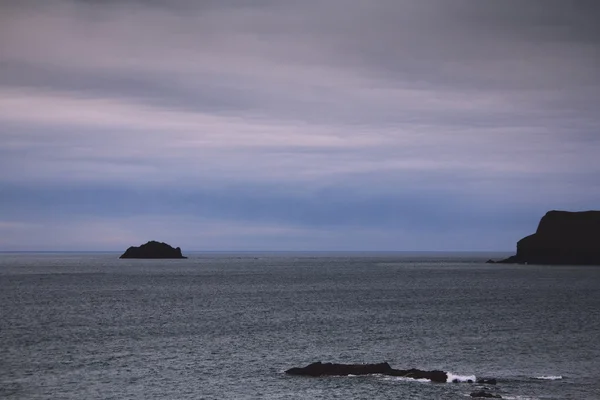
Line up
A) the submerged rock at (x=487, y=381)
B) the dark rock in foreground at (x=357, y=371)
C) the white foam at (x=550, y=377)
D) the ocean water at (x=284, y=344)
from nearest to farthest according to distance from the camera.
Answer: the ocean water at (x=284, y=344) < the submerged rock at (x=487, y=381) < the white foam at (x=550, y=377) < the dark rock in foreground at (x=357, y=371)

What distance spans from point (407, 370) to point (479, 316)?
48886 mm

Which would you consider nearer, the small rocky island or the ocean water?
the ocean water

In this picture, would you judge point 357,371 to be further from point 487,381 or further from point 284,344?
point 284,344

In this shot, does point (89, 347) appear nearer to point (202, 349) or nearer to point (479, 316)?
point (202, 349)

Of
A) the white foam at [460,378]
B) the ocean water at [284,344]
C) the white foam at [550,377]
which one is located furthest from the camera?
the white foam at [550,377]

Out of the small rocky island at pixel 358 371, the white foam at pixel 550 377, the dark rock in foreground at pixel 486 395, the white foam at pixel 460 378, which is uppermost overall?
the small rocky island at pixel 358 371

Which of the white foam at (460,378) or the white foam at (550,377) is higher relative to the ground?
the white foam at (460,378)

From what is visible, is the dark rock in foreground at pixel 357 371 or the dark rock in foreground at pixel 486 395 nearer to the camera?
the dark rock in foreground at pixel 486 395

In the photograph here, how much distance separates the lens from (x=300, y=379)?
58781mm

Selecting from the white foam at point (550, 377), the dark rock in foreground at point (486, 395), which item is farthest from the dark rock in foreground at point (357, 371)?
the white foam at point (550, 377)

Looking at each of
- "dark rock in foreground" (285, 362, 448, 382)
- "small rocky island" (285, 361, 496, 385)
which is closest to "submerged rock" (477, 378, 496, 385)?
"small rocky island" (285, 361, 496, 385)

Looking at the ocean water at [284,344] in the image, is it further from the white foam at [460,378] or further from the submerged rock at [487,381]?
the white foam at [460,378]

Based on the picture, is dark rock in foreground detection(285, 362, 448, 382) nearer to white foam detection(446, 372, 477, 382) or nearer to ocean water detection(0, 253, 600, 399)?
white foam detection(446, 372, 477, 382)

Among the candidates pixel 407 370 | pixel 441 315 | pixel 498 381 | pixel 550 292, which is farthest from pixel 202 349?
pixel 550 292
